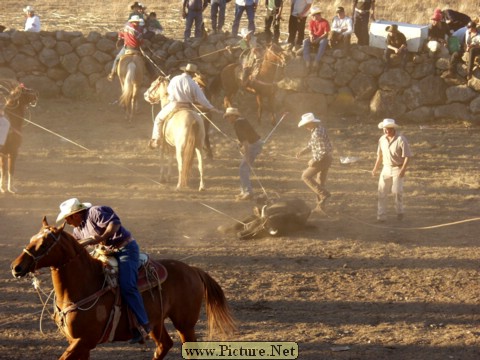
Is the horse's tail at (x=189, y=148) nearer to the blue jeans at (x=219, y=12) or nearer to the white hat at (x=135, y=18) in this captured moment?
the white hat at (x=135, y=18)

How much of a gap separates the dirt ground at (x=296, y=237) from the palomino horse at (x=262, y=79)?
2.09ft

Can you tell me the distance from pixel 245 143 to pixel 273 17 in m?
7.69

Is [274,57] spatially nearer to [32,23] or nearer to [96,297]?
[32,23]

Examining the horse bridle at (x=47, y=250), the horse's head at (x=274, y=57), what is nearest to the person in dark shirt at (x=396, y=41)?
the horse's head at (x=274, y=57)

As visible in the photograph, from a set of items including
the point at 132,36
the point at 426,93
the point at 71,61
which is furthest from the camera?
the point at 71,61

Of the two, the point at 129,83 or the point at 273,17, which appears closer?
the point at 129,83

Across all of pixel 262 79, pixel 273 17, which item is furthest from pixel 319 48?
pixel 262 79

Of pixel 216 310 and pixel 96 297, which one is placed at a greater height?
pixel 96 297

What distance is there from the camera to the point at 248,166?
14.5 metres

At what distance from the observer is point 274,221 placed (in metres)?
12.8

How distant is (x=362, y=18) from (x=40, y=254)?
1484cm

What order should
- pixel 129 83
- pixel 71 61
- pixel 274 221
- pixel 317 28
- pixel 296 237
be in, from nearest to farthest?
pixel 274 221
pixel 296 237
pixel 129 83
pixel 317 28
pixel 71 61

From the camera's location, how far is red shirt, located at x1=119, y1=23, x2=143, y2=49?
65.3 ft

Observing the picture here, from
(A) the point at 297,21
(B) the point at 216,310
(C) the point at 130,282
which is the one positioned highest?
(A) the point at 297,21
